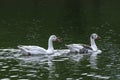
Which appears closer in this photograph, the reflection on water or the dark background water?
the reflection on water

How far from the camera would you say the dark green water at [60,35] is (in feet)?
88.9

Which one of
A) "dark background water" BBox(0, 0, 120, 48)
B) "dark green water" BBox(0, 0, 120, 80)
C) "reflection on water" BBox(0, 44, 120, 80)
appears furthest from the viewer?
"dark background water" BBox(0, 0, 120, 48)

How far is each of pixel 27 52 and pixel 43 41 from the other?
6.83 m

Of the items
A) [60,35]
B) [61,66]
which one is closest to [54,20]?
[60,35]

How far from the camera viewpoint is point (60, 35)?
44.4 m

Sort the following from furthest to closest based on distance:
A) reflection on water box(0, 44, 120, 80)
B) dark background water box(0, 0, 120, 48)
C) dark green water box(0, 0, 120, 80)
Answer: dark background water box(0, 0, 120, 48) < dark green water box(0, 0, 120, 80) < reflection on water box(0, 44, 120, 80)

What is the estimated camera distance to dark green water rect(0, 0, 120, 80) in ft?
88.9

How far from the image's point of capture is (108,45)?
36.9 meters

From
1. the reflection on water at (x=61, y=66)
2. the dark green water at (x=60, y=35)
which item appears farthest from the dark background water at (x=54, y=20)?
the reflection on water at (x=61, y=66)

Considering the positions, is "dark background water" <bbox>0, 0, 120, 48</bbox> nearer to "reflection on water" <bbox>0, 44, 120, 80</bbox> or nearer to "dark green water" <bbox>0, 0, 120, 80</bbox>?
"dark green water" <bbox>0, 0, 120, 80</bbox>

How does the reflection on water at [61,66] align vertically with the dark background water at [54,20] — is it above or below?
below

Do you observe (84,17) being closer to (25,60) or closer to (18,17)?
(18,17)

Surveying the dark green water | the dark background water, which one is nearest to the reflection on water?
the dark green water

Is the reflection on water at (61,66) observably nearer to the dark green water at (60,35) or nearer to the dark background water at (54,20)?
the dark green water at (60,35)
